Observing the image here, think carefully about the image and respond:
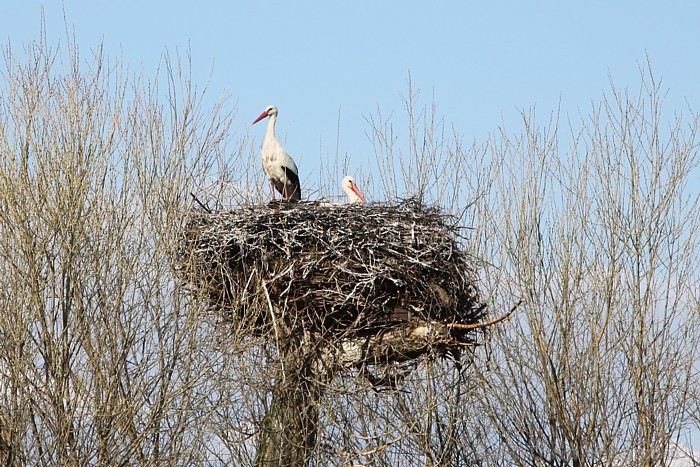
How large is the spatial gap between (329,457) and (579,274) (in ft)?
11.8

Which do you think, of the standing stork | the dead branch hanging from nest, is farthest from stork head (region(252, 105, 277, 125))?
the dead branch hanging from nest

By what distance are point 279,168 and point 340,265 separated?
109 inches

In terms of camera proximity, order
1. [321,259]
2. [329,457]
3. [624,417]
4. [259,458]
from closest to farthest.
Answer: [321,259], [259,458], [329,457], [624,417]

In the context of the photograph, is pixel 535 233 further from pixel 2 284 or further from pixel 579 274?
pixel 2 284

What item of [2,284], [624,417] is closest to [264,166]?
[2,284]

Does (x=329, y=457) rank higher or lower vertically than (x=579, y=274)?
lower

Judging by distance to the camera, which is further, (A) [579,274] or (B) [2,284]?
(A) [579,274]

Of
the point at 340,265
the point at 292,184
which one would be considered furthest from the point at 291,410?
the point at 292,184

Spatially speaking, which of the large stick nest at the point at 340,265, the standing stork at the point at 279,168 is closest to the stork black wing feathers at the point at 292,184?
the standing stork at the point at 279,168

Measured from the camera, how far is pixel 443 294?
8328 mm

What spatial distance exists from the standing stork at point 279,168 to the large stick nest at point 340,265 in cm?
206

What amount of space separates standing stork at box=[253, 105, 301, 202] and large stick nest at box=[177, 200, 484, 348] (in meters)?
2.06

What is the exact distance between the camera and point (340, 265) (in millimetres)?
8188

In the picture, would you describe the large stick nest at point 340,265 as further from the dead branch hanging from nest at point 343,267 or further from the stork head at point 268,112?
the stork head at point 268,112
